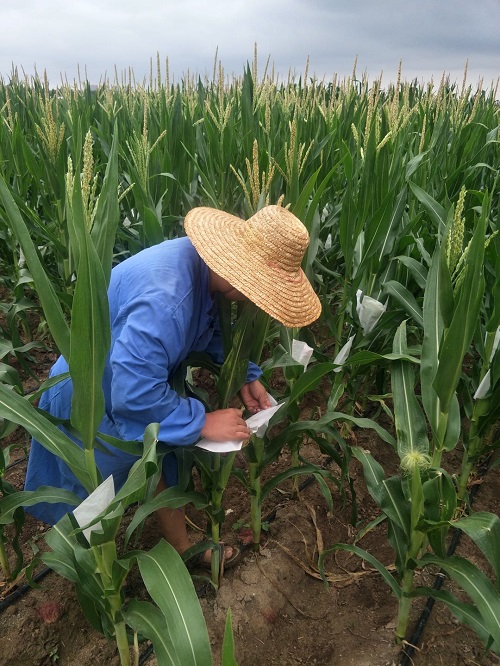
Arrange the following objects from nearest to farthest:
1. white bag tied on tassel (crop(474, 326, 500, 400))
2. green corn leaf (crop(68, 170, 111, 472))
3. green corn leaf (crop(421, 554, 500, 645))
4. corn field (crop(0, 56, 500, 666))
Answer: green corn leaf (crop(68, 170, 111, 472))
corn field (crop(0, 56, 500, 666))
green corn leaf (crop(421, 554, 500, 645))
white bag tied on tassel (crop(474, 326, 500, 400))

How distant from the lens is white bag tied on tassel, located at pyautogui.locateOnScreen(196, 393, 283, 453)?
4.36 ft

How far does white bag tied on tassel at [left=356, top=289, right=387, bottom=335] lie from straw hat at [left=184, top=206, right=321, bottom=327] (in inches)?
23.3

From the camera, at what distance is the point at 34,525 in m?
1.96

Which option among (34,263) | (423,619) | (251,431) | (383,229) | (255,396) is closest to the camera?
(34,263)

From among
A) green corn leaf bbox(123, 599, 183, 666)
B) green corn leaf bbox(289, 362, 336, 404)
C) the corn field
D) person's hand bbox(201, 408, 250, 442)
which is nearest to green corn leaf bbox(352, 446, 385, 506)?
the corn field

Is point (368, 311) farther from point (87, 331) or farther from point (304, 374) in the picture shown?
point (87, 331)

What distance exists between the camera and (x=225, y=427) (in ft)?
4.45

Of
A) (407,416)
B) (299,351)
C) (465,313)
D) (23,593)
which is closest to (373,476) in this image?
(407,416)

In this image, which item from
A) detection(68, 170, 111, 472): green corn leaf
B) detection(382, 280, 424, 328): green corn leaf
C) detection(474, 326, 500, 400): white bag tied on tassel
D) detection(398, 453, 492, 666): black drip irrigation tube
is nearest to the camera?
detection(68, 170, 111, 472): green corn leaf

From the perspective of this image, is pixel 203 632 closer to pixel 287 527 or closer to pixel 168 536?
pixel 168 536

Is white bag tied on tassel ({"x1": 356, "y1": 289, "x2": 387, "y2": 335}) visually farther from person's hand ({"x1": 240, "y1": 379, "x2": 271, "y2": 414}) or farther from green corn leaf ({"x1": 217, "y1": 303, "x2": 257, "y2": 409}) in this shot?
green corn leaf ({"x1": 217, "y1": 303, "x2": 257, "y2": 409})

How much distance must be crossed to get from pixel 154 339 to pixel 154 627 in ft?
2.15

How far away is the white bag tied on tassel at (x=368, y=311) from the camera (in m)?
1.86

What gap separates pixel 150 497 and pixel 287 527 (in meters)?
0.76
